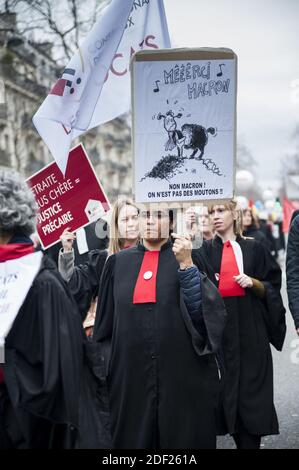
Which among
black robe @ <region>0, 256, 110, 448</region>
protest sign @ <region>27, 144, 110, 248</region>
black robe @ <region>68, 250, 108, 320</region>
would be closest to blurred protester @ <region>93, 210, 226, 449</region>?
black robe @ <region>0, 256, 110, 448</region>

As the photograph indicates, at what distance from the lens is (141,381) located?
4223 millimetres

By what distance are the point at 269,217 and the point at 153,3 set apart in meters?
22.1

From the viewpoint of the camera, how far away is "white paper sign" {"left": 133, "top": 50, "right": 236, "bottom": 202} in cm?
440

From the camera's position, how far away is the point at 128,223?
227 inches

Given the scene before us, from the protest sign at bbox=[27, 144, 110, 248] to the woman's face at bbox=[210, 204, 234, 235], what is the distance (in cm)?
82

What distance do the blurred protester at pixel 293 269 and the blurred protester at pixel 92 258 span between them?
1.19m

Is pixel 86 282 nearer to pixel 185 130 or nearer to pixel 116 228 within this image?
pixel 116 228

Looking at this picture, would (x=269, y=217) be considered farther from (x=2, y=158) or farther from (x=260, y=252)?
(x=260, y=252)

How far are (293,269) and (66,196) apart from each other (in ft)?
5.78

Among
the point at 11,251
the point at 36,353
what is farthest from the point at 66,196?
the point at 36,353

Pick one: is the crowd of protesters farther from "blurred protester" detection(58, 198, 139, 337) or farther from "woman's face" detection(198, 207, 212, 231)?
"woman's face" detection(198, 207, 212, 231)

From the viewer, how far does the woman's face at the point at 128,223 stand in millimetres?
5730

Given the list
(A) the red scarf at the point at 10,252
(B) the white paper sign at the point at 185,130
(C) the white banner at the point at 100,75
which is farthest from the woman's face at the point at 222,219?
(A) the red scarf at the point at 10,252
